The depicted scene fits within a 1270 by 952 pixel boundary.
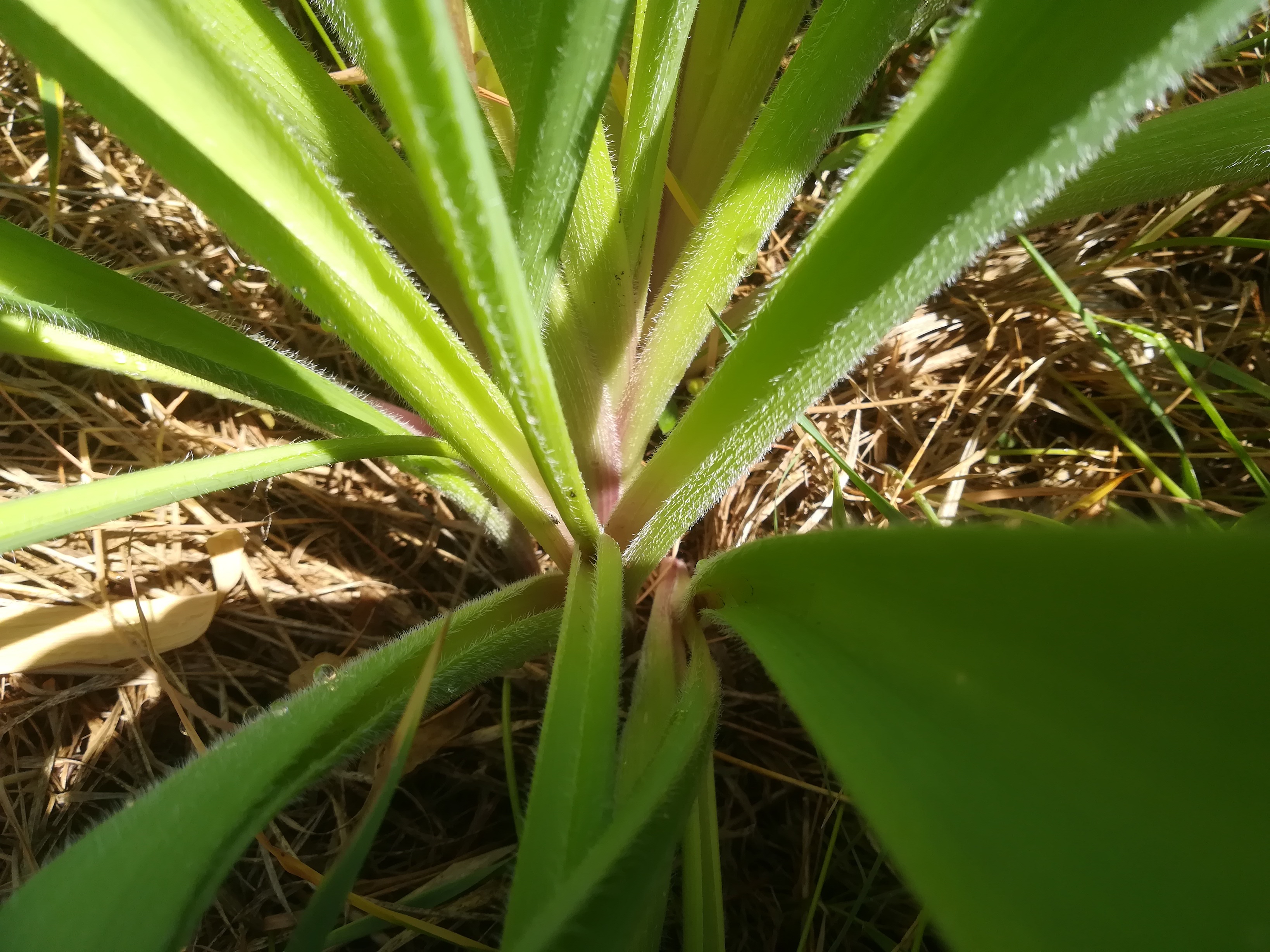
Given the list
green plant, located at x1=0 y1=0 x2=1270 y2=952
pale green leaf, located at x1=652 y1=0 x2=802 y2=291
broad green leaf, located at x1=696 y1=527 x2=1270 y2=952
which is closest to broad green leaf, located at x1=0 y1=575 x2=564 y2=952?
green plant, located at x1=0 y1=0 x2=1270 y2=952

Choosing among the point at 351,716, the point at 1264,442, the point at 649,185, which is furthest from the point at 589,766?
the point at 1264,442

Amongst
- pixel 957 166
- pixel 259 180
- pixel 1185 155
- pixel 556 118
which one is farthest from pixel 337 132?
pixel 1185 155

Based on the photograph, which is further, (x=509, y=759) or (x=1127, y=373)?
(x=1127, y=373)

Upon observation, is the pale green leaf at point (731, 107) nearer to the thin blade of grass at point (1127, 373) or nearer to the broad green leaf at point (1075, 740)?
the thin blade of grass at point (1127, 373)

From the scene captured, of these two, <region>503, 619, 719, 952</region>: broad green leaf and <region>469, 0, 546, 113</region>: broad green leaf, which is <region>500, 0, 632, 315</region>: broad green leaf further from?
<region>503, 619, 719, 952</region>: broad green leaf

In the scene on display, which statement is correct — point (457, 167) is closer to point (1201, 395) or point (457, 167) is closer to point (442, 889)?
point (442, 889)

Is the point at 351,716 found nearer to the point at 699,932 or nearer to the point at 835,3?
the point at 699,932

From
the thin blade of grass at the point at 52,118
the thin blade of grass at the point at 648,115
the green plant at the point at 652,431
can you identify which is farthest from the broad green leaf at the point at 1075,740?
the thin blade of grass at the point at 52,118
